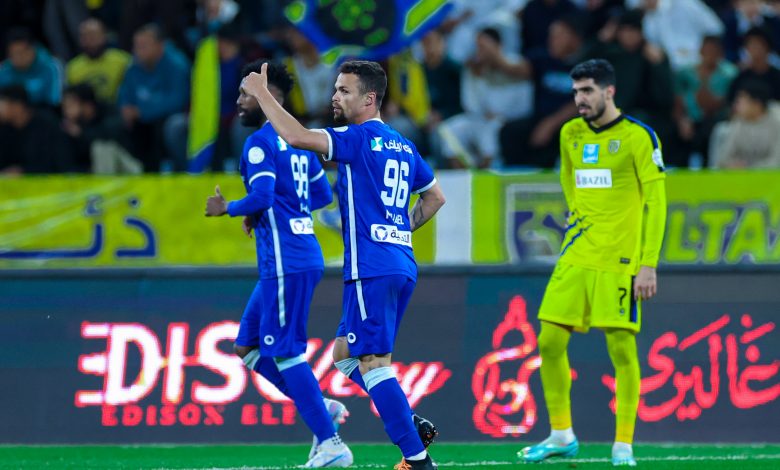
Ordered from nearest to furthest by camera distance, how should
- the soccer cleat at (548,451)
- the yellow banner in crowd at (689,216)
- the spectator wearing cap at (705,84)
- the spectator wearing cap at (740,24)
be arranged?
1. the soccer cleat at (548,451)
2. the yellow banner in crowd at (689,216)
3. the spectator wearing cap at (705,84)
4. the spectator wearing cap at (740,24)

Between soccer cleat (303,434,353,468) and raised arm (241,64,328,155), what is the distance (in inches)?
82.4

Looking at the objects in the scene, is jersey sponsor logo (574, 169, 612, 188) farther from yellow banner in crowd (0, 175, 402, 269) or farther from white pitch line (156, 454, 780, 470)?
yellow banner in crowd (0, 175, 402, 269)

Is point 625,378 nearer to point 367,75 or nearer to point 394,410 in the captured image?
point 394,410

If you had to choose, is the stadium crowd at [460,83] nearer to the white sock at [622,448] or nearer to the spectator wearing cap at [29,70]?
the spectator wearing cap at [29,70]

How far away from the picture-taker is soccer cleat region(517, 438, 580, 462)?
8.57 metres

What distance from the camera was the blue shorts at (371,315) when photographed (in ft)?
24.0

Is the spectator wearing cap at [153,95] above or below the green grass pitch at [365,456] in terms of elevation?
above

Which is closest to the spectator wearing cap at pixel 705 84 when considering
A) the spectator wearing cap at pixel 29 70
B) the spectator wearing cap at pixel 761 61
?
the spectator wearing cap at pixel 761 61

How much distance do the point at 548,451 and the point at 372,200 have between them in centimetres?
215

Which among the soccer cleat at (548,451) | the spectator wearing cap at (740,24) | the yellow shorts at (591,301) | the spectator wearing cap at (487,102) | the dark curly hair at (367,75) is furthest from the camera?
the spectator wearing cap at (740,24)

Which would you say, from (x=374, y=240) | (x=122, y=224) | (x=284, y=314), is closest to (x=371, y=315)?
(x=374, y=240)

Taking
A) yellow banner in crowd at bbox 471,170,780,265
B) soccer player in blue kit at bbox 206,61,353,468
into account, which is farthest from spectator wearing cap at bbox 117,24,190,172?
soccer player in blue kit at bbox 206,61,353,468

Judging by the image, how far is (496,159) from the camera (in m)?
14.2

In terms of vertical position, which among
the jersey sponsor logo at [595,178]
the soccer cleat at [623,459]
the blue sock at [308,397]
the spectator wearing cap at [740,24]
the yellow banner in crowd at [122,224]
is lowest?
the soccer cleat at [623,459]
